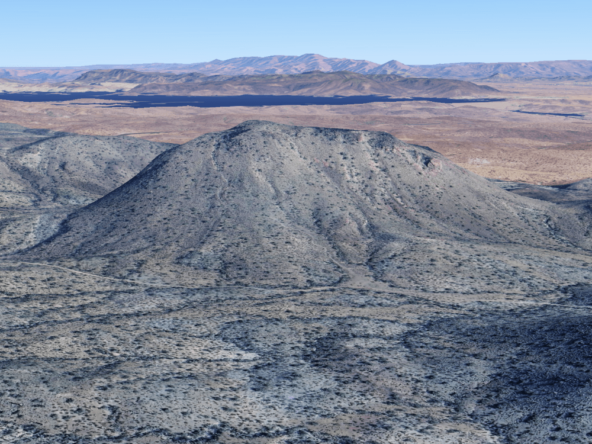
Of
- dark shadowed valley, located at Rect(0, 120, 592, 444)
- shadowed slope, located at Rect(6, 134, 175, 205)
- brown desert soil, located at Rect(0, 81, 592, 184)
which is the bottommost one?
dark shadowed valley, located at Rect(0, 120, 592, 444)

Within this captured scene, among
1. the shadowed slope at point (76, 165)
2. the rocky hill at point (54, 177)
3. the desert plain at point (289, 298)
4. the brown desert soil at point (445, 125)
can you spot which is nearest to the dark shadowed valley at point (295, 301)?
the desert plain at point (289, 298)

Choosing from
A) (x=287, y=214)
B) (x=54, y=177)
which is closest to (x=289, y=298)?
(x=287, y=214)

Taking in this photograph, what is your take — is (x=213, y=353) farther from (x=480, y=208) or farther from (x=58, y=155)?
(x=58, y=155)

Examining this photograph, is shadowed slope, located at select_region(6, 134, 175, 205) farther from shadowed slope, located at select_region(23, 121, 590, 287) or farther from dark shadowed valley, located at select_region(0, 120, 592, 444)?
shadowed slope, located at select_region(23, 121, 590, 287)

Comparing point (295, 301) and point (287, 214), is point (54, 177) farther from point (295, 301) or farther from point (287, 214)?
point (295, 301)

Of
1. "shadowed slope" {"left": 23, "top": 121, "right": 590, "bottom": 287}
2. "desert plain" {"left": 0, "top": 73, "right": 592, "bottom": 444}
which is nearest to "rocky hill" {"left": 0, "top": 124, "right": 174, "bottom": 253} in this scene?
"desert plain" {"left": 0, "top": 73, "right": 592, "bottom": 444}

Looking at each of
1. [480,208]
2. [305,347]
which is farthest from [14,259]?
[480,208]
